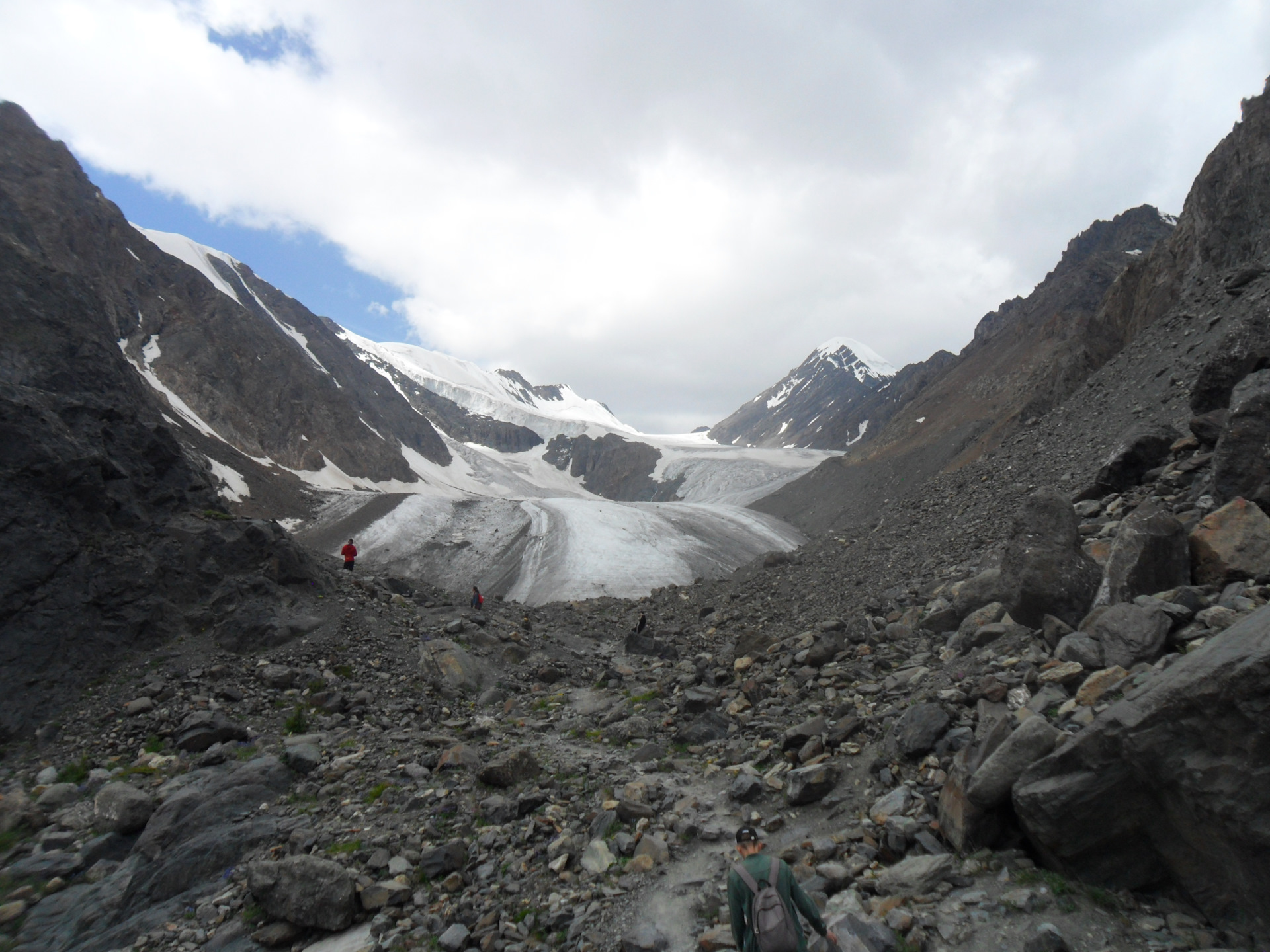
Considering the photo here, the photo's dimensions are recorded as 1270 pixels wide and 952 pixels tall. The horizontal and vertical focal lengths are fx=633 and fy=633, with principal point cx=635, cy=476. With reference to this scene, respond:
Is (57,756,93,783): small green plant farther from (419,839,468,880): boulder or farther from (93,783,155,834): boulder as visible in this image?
(419,839,468,880): boulder

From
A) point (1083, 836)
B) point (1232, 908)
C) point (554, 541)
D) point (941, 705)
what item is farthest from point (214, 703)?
point (554, 541)

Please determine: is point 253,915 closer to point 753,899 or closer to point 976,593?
point 753,899

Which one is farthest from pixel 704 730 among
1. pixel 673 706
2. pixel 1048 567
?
pixel 1048 567

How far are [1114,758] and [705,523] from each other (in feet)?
158

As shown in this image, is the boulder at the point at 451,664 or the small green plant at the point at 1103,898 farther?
the boulder at the point at 451,664

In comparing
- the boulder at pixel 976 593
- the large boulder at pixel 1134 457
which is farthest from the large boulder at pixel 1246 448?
the large boulder at pixel 1134 457

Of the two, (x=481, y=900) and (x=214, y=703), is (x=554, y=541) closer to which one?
(x=214, y=703)

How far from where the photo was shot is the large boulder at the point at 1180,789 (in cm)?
363

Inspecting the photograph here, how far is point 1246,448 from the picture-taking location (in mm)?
7855

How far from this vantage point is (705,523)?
52531mm

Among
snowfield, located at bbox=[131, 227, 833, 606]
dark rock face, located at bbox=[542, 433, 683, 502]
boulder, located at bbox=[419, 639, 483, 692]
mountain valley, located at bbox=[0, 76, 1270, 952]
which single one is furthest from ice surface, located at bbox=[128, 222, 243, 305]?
boulder, located at bbox=[419, 639, 483, 692]

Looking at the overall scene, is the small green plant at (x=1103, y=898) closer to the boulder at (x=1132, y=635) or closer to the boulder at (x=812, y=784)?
the boulder at (x=1132, y=635)

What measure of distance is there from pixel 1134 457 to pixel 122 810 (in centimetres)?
1665

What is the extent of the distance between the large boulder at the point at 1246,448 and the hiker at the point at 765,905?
726 cm
